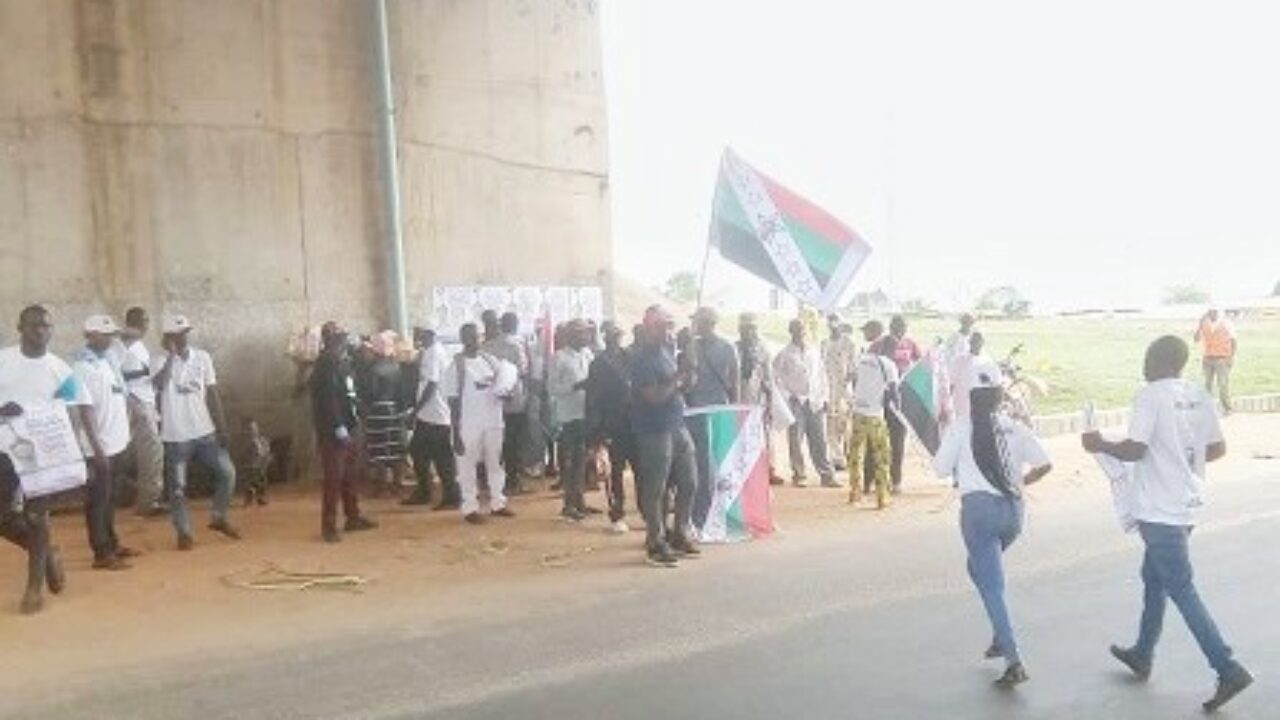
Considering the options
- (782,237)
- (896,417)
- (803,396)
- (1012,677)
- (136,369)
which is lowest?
(1012,677)

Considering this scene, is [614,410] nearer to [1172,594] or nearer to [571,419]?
[571,419]

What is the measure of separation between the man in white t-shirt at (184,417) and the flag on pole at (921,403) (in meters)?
7.03

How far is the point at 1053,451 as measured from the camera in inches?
652

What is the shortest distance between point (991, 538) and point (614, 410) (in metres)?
4.84

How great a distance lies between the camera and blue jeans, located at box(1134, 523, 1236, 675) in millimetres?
5824

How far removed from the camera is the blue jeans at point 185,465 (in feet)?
34.0

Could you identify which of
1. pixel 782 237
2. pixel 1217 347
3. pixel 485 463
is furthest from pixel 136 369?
pixel 1217 347

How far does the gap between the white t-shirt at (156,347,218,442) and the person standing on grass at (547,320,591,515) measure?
136 inches

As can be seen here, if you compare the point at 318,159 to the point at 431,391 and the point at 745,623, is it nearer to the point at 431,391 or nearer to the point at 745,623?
the point at 431,391

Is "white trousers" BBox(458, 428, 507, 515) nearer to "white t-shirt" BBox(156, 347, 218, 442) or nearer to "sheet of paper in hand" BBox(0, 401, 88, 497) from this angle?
"white t-shirt" BBox(156, 347, 218, 442)

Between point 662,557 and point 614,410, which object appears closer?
point 662,557

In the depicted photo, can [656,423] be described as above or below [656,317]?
below

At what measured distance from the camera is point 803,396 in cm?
1402

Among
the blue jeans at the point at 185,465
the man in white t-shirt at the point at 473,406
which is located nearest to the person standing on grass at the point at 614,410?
the man in white t-shirt at the point at 473,406
